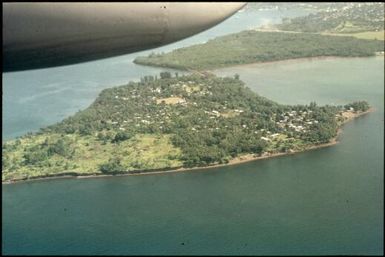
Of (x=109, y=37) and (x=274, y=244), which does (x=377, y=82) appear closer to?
(x=274, y=244)

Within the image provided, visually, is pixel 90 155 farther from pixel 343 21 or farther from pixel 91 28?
pixel 343 21

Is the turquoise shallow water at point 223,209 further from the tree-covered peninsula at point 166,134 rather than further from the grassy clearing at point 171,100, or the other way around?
the grassy clearing at point 171,100

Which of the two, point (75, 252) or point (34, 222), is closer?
point (75, 252)

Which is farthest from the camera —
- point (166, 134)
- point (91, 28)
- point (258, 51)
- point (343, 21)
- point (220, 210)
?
point (343, 21)

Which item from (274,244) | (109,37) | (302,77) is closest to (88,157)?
(274,244)

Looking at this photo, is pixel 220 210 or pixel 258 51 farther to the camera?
pixel 258 51

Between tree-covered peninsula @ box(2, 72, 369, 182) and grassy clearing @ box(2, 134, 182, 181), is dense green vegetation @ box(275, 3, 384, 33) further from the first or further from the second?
grassy clearing @ box(2, 134, 182, 181)

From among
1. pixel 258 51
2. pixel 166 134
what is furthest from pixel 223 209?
pixel 258 51
